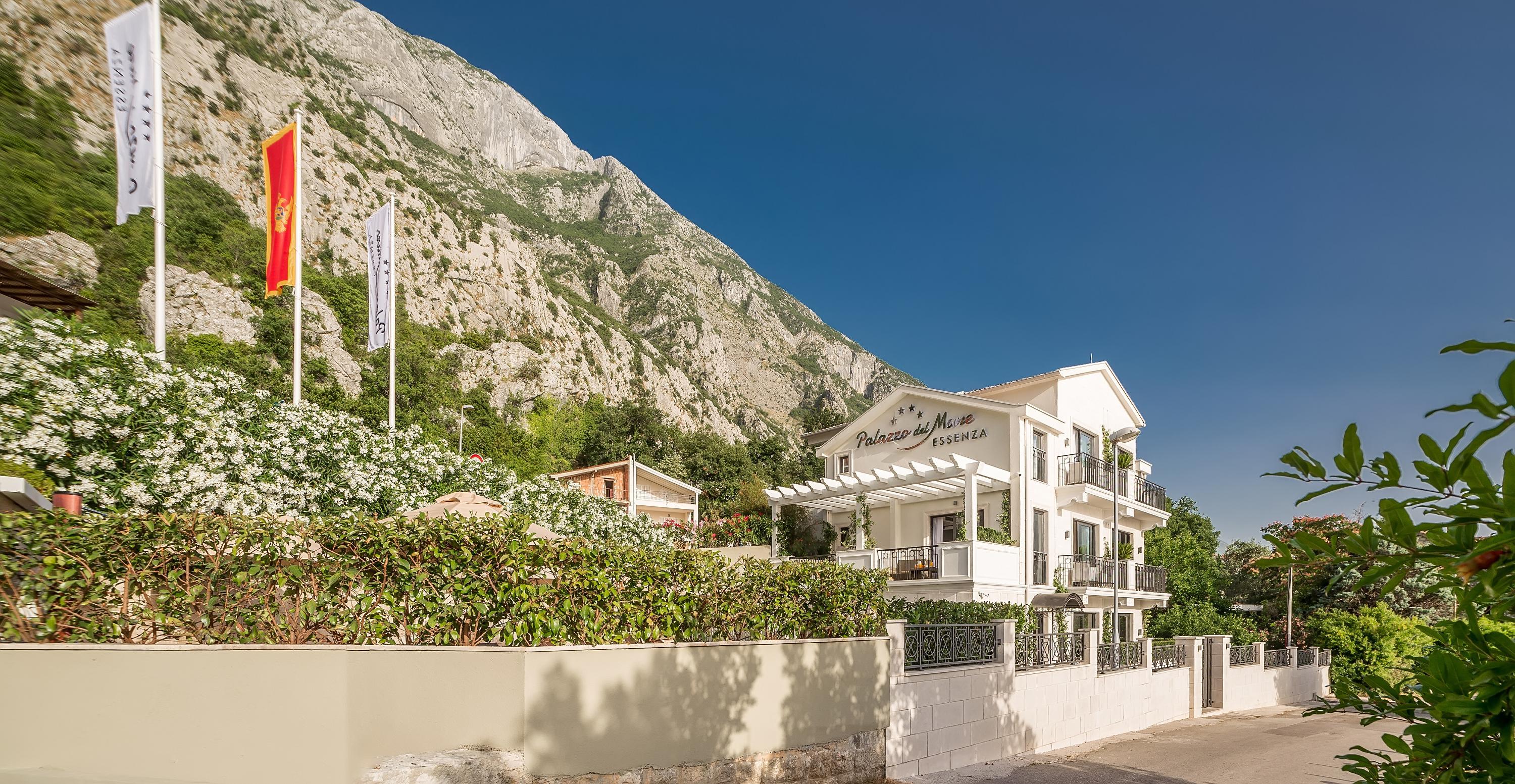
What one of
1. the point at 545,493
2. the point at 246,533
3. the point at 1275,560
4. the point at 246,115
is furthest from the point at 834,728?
the point at 246,115

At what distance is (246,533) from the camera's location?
6695 mm

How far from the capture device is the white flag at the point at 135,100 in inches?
527

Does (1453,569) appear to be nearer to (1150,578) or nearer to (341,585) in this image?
(341,585)

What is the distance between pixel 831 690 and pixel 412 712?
5.44m

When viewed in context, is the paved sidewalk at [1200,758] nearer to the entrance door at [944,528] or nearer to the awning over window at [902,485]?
the awning over window at [902,485]

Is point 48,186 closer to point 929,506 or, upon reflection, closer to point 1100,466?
point 929,506

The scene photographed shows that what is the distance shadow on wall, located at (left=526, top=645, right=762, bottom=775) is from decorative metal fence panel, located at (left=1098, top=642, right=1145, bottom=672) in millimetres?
10766

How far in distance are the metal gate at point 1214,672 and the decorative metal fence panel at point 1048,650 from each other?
846cm

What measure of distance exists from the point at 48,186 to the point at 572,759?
48.2 meters

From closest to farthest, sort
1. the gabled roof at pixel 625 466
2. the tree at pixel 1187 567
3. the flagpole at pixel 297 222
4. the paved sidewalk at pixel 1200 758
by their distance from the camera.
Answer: the paved sidewalk at pixel 1200 758 < the flagpole at pixel 297 222 < the tree at pixel 1187 567 < the gabled roof at pixel 625 466

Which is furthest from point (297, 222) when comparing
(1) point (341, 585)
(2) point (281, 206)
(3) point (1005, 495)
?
(3) point (1005, 495)

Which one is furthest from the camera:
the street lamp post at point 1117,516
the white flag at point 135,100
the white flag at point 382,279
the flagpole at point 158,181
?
the white flag at point 382,279

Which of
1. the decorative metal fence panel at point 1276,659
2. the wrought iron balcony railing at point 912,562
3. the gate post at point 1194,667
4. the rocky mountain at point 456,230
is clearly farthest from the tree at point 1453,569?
the rocky mountain at point 456,230

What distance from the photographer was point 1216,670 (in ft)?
71.6
